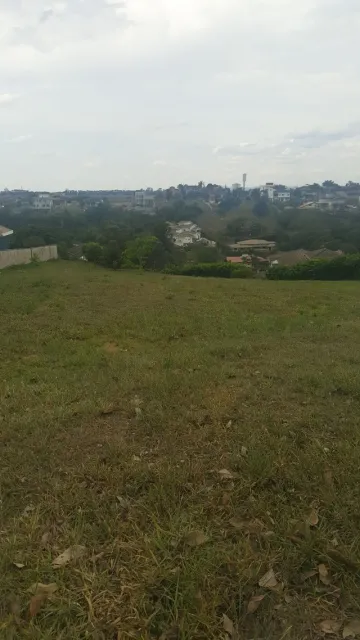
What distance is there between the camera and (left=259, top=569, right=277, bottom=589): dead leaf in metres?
1.65

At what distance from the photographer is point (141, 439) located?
9.14 ft

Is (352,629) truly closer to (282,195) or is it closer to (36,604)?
(36,604)

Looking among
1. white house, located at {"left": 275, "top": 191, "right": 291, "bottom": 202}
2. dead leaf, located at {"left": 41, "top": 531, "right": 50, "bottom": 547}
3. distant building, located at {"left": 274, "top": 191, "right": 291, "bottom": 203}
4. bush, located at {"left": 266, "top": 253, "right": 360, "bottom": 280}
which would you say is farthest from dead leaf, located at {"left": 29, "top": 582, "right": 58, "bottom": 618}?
white house, located at {"left": 275, "top": 191, "right": 291, "bottom": 202}

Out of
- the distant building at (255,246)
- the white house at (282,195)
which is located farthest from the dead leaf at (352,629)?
the white house at (282,195)

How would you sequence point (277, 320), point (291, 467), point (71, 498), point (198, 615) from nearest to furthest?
point (198, 615)
point (71, 498)
point (291, 467)
point (277, 320)

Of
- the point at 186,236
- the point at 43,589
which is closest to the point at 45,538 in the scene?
the point at 43,589

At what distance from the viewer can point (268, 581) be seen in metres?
1.67

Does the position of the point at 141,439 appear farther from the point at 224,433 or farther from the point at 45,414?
the point at 45,414

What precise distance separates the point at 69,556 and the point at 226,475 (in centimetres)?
85

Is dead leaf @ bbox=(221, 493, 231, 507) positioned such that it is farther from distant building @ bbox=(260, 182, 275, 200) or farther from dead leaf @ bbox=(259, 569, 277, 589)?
distant building @ bbox=(260, 182, 275, 200)

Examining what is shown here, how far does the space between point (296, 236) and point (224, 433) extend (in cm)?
4656

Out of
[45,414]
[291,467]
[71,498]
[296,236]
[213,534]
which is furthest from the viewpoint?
[296,236]

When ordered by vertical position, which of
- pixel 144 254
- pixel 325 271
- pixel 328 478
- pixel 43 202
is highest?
pixel 43 202

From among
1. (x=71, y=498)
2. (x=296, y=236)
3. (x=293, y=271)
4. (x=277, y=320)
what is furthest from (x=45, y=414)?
(x=296, y=236)
